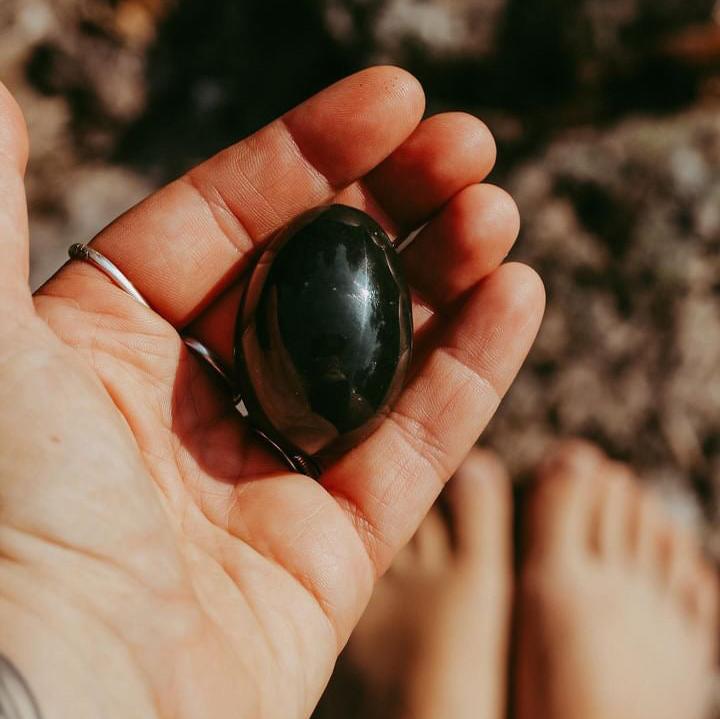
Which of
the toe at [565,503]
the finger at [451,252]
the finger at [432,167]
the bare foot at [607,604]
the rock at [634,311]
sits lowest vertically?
the bare foot at [607,604]

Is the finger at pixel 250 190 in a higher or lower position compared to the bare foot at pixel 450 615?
higher

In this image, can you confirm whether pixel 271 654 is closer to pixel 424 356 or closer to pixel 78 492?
pixel 78 492

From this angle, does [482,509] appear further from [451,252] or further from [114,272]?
[114,272]

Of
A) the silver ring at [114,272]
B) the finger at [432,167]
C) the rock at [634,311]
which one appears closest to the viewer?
the silver ring at [114,272]

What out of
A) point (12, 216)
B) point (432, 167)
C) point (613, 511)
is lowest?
point (613, 511)

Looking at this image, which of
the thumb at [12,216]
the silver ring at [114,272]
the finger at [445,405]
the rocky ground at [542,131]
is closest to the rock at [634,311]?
the rocky ground at [542,131]

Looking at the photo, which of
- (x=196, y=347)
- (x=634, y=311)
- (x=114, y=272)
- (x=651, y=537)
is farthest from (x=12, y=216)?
(x=651, y=537)

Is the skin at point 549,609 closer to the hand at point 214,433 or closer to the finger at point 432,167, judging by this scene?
the hand at point 214,433

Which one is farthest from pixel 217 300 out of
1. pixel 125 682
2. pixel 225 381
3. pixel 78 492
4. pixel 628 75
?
pixel 628 75
